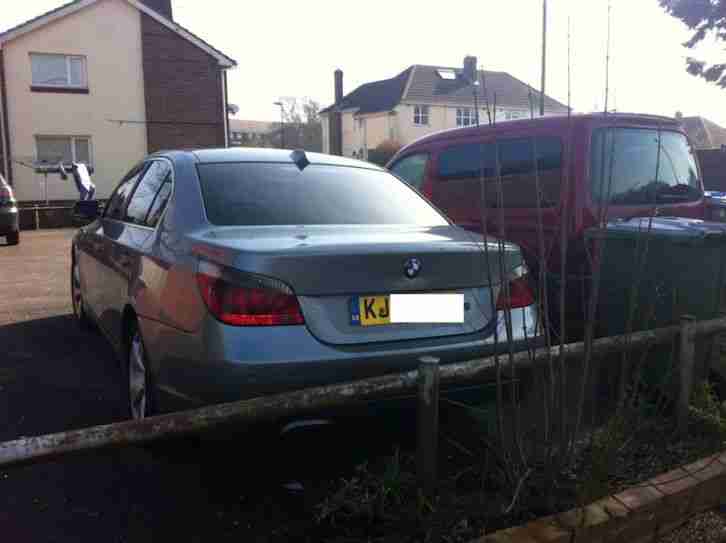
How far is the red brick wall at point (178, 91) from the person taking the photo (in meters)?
24.6

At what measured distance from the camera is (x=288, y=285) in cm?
274

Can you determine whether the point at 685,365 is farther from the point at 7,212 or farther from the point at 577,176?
the point at 7,212

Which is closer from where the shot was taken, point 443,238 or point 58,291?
point 443,238

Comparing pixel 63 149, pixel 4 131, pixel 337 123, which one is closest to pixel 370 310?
pixel 4 131

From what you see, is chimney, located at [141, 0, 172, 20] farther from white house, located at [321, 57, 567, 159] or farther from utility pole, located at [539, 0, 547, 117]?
utility pole, located at [539, 0, 547, 117]

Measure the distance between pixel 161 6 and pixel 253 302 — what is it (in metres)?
27.4

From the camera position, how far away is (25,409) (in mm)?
4023

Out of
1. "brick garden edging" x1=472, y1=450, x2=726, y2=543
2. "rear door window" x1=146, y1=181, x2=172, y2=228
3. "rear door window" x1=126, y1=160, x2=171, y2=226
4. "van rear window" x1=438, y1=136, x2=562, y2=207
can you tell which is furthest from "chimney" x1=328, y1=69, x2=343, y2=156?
"brick garden edging" x1=472, y1=450, x2=726, y2=543

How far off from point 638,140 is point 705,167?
16.7 meters

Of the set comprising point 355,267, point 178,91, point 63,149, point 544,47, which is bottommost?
point 355,267

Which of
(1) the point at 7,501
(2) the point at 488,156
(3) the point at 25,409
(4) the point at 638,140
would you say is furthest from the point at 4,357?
(4) the point at 638,140

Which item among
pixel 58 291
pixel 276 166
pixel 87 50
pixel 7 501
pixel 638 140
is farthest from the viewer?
pixel 87 50

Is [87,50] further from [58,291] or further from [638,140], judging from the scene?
[638,140]

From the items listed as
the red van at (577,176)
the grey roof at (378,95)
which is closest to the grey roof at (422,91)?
the grey roof at (378,95)
